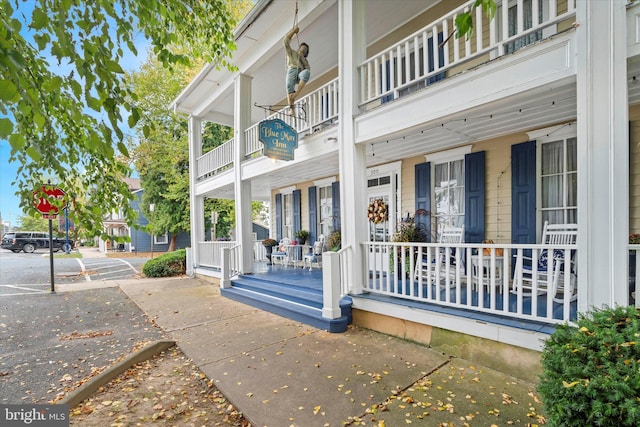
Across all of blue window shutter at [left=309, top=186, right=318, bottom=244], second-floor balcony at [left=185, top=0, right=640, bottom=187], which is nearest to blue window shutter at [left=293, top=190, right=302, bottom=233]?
blue window shutter at [left=309, top=186, right=318, bottom=244]

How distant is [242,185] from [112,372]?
16.7ft

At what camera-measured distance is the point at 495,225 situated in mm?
5637

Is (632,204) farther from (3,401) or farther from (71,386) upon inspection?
(3,401)

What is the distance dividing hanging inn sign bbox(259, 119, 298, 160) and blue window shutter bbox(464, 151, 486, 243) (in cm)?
333

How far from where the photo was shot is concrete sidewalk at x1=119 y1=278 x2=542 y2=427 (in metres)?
2.71

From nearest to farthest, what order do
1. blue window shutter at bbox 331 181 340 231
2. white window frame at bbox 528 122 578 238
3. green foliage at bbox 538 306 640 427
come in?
green foliage at bbox 538 306 640 427, white window frame at bbox 528 122 578 238, blue window shutter at bbox 331 181 340 231

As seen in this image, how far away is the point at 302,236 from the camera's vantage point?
9766 mm

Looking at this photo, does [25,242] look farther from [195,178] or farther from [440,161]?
[440,161]

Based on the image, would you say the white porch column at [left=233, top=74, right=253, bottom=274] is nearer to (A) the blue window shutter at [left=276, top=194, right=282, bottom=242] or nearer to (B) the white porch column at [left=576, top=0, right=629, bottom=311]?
(A) the blue window shutter at [left=276, top=194, right=282, bottom=242]

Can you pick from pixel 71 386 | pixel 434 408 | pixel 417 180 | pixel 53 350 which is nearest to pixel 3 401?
pixel 71 386

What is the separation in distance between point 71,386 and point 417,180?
6.34m

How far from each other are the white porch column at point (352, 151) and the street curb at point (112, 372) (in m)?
2.94

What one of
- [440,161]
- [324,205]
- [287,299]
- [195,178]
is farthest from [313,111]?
[195,178]

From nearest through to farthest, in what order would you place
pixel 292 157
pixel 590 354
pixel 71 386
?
pixel 590 354
pixel 71 386
pixel 292 157
